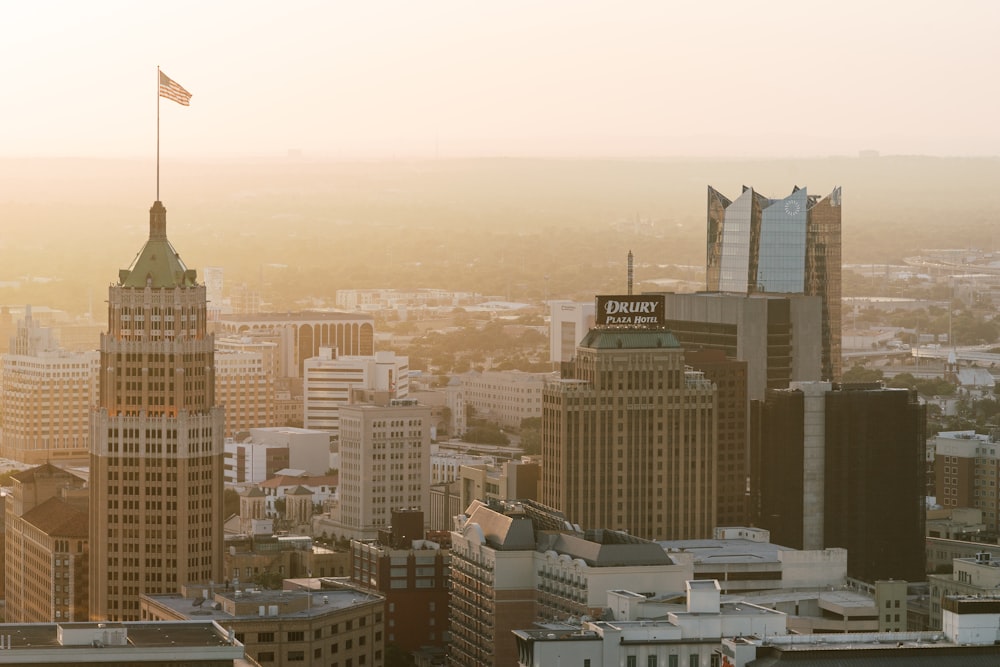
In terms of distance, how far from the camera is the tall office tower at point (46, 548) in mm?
114938

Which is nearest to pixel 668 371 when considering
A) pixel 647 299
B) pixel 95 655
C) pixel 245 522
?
pixel 647 299

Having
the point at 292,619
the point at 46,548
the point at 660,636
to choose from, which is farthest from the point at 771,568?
the point at 46,548

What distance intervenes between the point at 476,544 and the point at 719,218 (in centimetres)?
9075

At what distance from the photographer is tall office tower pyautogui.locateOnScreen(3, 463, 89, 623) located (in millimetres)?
114938

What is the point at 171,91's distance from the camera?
11888 centimetres

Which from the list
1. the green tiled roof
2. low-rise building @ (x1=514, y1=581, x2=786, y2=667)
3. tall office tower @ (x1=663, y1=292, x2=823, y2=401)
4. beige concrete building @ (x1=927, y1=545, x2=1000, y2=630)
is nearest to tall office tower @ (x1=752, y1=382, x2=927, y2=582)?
the green tiled roof

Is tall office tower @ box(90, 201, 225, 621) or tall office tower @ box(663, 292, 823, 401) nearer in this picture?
tall office tower @ box(90, 201, 225, 621)

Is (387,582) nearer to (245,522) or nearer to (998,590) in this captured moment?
(998,590)

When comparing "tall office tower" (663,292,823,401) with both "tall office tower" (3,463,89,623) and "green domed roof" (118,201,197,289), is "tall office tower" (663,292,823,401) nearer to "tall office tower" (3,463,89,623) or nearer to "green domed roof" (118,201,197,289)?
"tall office tower" (3,463,89,623)

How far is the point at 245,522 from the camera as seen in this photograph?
6220 inches

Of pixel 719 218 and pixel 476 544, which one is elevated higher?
pixel 719 218

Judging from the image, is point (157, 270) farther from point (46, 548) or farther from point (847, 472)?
point (847, 472)

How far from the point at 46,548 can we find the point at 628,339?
1166 inches

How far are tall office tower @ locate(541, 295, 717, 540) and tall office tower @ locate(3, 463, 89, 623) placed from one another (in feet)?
76.7
